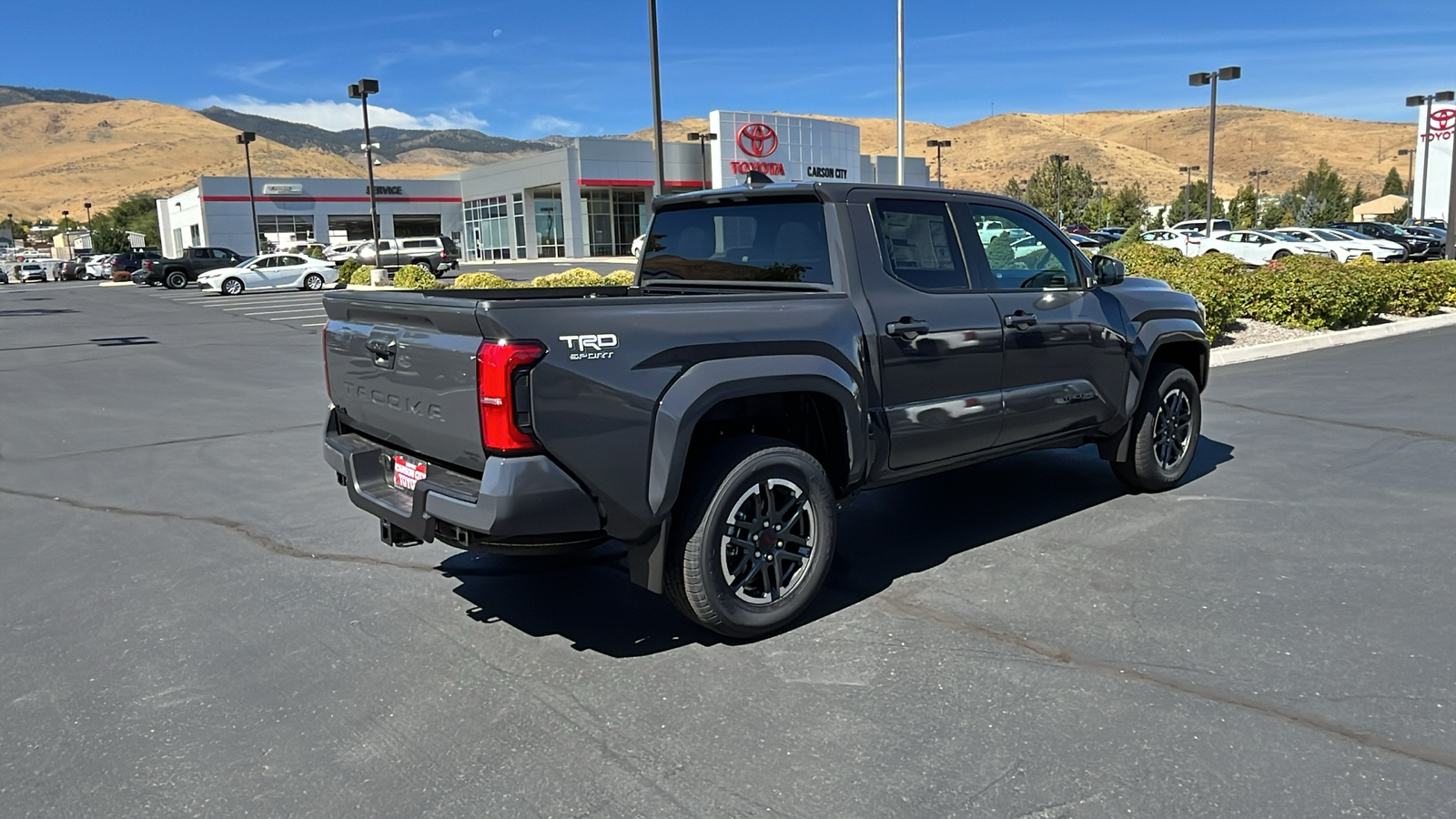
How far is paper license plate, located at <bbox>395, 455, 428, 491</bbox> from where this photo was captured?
4.09 metres

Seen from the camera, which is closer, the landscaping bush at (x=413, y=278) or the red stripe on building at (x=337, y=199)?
the landscaping bush at (x=413, y=278)

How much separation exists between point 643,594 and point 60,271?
66.9 meters

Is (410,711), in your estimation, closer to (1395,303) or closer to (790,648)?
(790,648)

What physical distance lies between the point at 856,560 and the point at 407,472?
2.37 metres

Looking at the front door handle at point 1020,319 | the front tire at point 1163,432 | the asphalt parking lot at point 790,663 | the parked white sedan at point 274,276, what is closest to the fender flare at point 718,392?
the asphalt parking lot at point 790,663

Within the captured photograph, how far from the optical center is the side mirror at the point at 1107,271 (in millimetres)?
5809

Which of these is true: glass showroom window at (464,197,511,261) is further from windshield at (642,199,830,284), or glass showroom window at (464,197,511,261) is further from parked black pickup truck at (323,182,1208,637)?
parked black pickup truck at (323,182,1208,637)

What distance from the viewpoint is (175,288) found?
1629 inches

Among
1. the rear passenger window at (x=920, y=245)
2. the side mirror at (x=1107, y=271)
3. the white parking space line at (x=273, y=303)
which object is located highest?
the rear passenger window at (x=920, y=245)

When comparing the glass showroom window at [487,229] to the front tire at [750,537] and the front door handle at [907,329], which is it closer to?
the front door handle at [907,329]

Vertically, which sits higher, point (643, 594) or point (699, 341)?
point (699, 341)

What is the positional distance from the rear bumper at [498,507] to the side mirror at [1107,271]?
11.5 ft

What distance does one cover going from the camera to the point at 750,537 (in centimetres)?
421

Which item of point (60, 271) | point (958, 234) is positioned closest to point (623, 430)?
point (958, 234)
